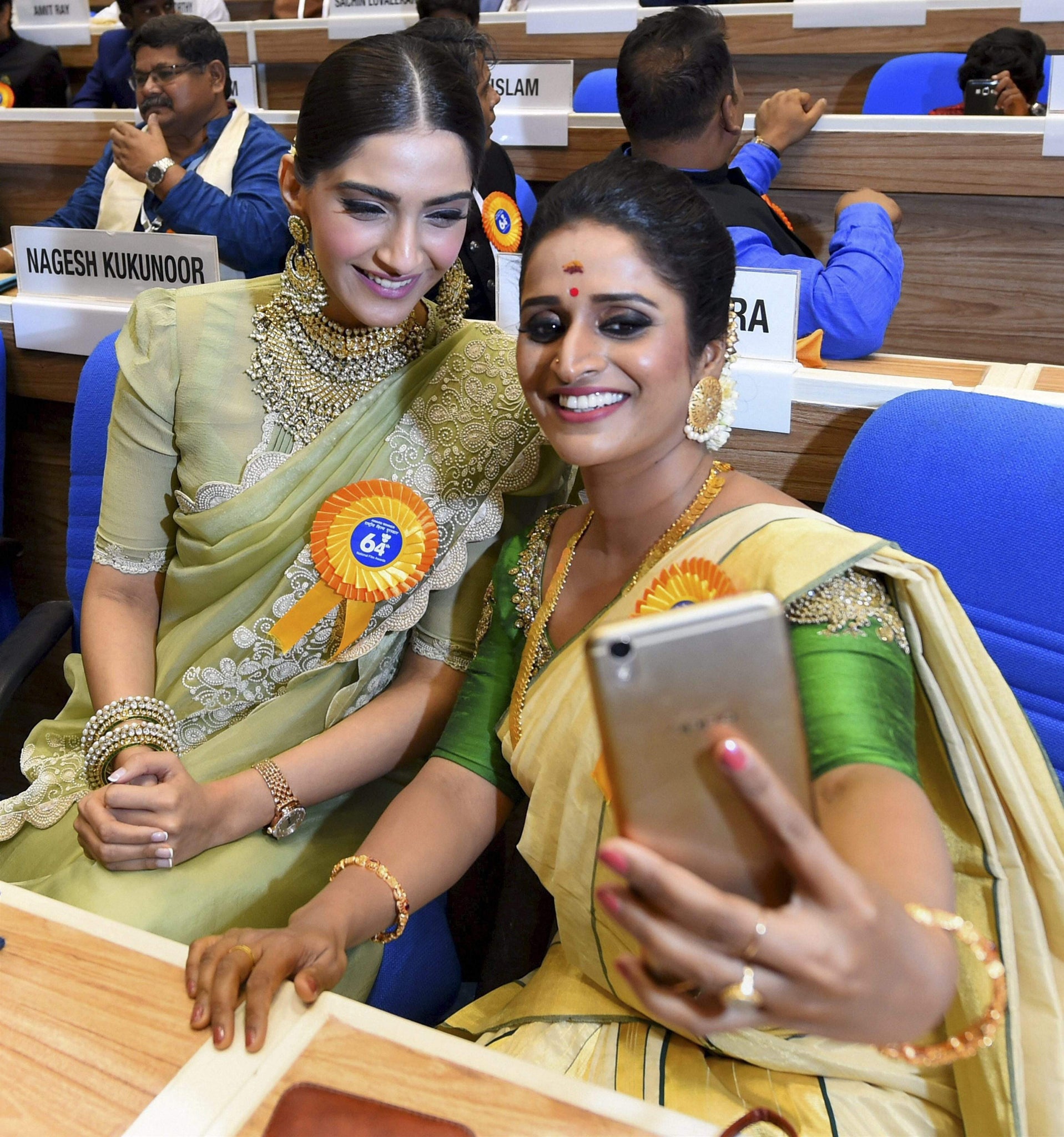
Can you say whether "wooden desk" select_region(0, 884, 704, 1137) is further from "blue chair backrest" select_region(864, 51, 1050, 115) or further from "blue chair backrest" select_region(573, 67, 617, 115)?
"blue chair backrest" select_region(864, 51, 1050, 115)

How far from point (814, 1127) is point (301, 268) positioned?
3.26 feet

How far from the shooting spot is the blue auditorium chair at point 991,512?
0.94 meters

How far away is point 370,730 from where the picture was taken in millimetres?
1235

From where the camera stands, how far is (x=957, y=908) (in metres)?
0.85

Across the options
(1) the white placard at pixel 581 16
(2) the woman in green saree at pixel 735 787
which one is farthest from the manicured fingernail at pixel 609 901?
(1) the white placard at pixel 581 16

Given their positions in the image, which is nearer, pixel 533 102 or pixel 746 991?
pixel 746 991

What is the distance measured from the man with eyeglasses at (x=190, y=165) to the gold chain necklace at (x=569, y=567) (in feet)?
4.89

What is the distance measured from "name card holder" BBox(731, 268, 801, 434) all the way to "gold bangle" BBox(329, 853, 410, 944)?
0.74 m

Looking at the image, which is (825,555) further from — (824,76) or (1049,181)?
(824,76)

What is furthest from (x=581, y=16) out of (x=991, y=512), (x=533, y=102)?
(x=991, y=512)

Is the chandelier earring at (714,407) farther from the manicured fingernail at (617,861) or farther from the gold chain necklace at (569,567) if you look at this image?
the manicured fingernail at (617,861)

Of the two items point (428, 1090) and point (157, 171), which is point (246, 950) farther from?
point (157, 171)

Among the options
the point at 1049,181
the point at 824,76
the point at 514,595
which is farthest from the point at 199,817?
the point at 824,76

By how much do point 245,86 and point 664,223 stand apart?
2.77 meters
